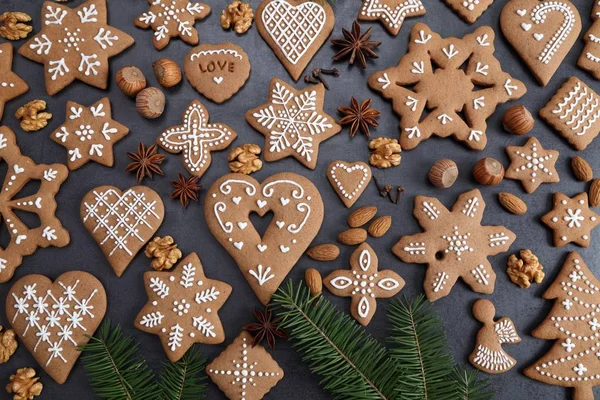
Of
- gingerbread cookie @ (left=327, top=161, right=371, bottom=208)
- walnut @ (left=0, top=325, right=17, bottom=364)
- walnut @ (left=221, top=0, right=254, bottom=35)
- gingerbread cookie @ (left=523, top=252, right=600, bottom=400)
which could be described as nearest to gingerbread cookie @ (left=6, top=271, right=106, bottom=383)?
walnut @ (left=0, top=325, right=17, bottom=364)

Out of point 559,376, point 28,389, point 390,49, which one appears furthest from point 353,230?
point 28,389

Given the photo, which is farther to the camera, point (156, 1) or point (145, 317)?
point (156, 1)

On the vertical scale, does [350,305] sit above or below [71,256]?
above

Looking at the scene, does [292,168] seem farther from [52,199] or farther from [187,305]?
[52,199]

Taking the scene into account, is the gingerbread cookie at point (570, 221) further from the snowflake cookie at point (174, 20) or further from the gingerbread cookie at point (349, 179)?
the snowflake cookie at point (174, 20)

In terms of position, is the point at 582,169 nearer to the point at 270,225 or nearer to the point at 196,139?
the point at 270,225

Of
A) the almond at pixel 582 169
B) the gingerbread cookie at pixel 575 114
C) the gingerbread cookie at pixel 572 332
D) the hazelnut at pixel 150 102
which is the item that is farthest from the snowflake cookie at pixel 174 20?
the gingerbread cookie at pixel 572 332

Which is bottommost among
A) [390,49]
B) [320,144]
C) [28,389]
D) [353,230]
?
[28,389]
